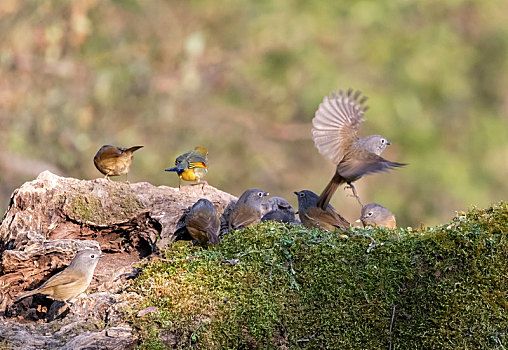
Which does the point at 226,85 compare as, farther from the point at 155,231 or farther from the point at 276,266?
the point at 276,266

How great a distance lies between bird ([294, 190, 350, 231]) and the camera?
443cm

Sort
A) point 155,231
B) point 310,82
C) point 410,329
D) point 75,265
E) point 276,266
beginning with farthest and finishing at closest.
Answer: point 310,82 < point 155,231 < point 75,265 < point 276,266 < point 410,329

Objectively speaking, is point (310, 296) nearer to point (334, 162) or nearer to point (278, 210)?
point (278, 210)

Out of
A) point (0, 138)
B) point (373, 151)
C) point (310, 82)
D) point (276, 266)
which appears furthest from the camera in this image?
point (310, 82)

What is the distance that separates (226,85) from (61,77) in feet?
11.3

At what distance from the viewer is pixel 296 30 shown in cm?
1242

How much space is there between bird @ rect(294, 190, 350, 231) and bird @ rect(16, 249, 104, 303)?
162 centimetres

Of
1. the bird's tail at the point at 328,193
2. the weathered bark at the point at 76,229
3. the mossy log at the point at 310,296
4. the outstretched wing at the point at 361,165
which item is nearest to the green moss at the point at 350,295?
the mossy log at the point at 310,296

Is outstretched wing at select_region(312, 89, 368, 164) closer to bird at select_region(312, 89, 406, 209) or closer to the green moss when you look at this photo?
bird at select_region(312, 89, 406, 209)

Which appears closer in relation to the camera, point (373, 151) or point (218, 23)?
point (373, 151)

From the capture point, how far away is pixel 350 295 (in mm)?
3195

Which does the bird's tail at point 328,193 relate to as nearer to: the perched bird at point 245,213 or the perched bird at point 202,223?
the perched bird at point 245,213

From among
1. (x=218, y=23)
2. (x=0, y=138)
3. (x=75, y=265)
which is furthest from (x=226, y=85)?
(x=75, y=265)

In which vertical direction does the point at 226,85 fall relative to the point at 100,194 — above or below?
above
